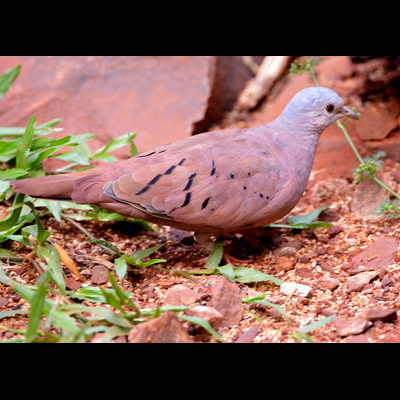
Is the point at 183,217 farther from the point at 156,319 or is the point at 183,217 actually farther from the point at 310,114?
the point at 310,114

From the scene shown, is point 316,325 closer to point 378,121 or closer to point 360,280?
point 360,280

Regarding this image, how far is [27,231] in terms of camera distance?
337 centimetres

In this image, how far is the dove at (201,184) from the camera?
3.19 metres

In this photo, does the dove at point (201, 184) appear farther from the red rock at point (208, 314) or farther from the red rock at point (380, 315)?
the red rock at point (380, 315)

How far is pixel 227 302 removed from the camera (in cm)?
287

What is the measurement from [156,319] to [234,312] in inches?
20.6

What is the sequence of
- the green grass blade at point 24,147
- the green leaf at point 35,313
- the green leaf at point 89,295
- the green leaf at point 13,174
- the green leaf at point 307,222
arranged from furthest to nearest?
the green leaf at point 307,222, the green grass blade at point 24,147, the green leaf at point 13,174, the green leaf at point 89,295, the green leaf at point 35,313

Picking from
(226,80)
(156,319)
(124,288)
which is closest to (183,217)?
(124,288)

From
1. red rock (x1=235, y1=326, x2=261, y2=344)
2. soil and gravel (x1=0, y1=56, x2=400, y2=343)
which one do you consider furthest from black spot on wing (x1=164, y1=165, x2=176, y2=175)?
red rock (x1=235, y1=326, x2=261, y2=344)

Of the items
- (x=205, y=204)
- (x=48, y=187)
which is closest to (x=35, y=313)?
A: (x=48, y=187)

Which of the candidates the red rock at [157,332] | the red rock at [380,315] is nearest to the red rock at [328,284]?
the red rock at [380,315]

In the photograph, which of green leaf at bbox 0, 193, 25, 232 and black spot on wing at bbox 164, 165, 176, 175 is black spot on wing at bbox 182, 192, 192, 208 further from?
green leaf at bbox 0, 193, 25, 232

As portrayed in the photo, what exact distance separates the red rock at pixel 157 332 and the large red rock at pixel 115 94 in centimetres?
278

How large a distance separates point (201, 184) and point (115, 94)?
8.87 feet
